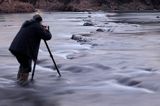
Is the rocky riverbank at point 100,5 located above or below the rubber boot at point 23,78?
below

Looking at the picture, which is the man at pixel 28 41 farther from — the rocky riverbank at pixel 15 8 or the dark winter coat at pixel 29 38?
the rocky riverbank at pixel 15 8

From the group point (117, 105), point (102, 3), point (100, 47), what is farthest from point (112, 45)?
point (102, 3)

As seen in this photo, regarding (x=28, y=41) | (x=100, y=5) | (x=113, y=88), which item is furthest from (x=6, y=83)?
(x=100, y=5)

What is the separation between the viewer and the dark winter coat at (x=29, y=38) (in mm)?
12875

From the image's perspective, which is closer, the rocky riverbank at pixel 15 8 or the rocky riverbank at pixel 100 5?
the rocky riverbank at pixel 15 8

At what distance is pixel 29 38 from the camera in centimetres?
1295

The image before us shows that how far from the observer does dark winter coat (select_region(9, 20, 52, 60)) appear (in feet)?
42.2

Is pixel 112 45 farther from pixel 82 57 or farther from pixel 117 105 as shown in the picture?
pixel 117 105

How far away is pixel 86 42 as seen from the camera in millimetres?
27344

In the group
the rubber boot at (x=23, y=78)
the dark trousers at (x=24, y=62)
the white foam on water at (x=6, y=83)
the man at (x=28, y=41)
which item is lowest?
the white foam on water at (x=6, y=83)

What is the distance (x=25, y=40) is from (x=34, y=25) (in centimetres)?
46

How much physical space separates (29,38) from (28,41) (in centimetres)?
8

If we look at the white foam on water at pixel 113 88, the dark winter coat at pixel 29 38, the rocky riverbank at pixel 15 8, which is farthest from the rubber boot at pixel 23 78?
the rocky riverbank at pixel 15 8

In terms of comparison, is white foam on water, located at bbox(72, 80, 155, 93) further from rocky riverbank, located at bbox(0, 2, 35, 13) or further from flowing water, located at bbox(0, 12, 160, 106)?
rocky riverbank, located at bbox(0, 2, 35, 13)
